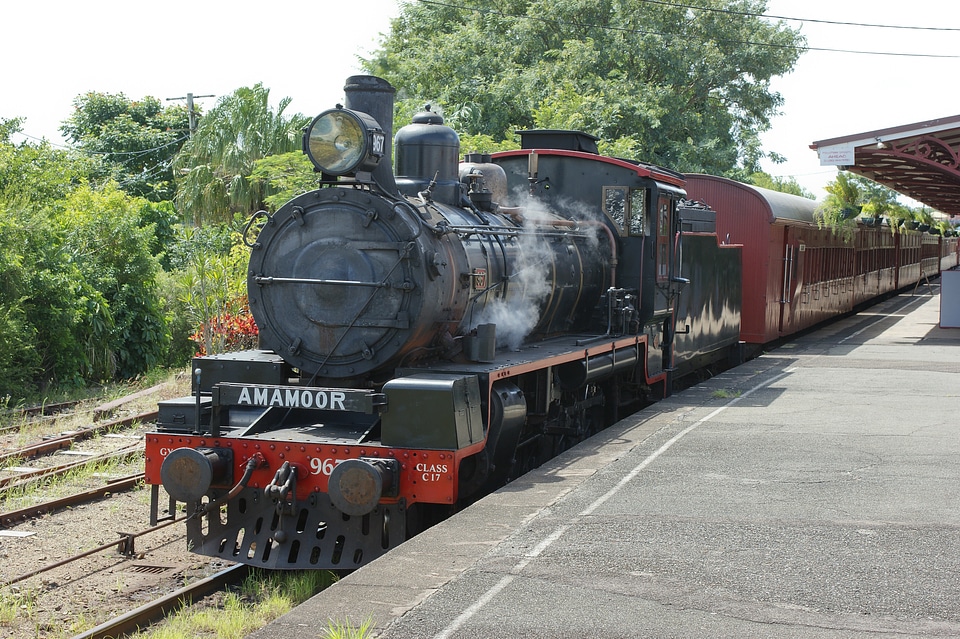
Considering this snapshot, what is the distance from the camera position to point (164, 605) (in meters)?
5.48

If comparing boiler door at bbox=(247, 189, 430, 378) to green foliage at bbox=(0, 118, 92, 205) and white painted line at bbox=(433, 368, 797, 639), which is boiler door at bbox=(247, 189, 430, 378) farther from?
green foliage at bbox=(0, 118, 92, 205)

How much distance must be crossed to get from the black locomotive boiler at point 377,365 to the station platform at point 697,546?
1.59 ft

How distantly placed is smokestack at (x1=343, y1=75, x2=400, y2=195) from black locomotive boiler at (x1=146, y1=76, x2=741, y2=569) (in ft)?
0.04

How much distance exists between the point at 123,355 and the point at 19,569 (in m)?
9.94

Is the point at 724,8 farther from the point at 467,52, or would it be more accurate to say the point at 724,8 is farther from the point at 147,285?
the point at 147,285

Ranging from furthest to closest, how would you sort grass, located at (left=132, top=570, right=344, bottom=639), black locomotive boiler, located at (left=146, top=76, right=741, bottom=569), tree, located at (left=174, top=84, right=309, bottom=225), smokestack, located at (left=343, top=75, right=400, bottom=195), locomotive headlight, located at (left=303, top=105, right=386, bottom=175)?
tree, located at (left=174, top=84, right=309, bottom=225) → smokestack, located at (left=343, top=75, right=400, bottom=195) → locomotive headlight, located at (left=303, top=105, right=386, bottom=175) → black locomotive boiler, located at (left=146, top=76, right=741, bottom=569) → grass, located at (left=132, top=570, right=344, bottom=639)

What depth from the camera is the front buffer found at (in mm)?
5801

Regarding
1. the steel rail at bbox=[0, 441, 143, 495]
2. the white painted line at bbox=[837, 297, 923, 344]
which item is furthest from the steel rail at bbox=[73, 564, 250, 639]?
the white painted line at bbox=[837, 297, 923, 344]

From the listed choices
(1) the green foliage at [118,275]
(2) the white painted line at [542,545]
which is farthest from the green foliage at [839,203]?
(1) the green foliage at [118,275]

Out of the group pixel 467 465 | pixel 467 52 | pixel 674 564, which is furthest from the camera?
pixel 467 52

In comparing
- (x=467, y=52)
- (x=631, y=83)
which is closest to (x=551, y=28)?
(x=467, y=52)

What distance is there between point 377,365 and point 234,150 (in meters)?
19.5

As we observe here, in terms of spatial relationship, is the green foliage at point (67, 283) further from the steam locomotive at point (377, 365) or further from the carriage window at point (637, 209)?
the carriage window at point (637, 209)

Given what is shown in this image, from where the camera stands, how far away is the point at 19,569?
6.19 metres
